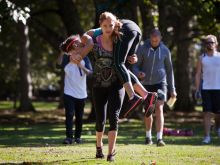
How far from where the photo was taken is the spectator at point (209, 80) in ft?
40.4

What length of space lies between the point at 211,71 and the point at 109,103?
184 inches

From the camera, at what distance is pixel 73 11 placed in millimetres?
23578

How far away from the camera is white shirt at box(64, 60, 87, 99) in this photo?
12.0m

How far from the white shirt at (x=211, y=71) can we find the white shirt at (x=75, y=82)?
8.56 feet

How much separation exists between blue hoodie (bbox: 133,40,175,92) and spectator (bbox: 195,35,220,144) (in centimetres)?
117

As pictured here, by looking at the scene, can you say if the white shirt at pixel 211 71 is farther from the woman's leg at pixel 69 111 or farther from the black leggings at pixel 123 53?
the black leggings at pixel 123 53

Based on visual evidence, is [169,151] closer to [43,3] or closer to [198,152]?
[198,152]

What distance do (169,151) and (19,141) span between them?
3997 millimetres

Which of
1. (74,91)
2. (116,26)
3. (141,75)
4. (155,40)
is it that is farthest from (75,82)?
(116,26)

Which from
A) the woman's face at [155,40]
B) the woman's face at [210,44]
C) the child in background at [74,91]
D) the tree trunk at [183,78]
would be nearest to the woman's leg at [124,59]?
the woman's face at [155,40]

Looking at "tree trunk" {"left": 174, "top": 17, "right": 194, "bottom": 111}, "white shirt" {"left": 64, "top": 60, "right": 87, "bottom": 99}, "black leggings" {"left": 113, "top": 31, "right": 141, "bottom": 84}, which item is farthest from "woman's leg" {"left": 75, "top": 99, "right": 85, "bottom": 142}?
"tree trunk" {"left": 174, "top": 17, "right": 194, "bottom": 111}

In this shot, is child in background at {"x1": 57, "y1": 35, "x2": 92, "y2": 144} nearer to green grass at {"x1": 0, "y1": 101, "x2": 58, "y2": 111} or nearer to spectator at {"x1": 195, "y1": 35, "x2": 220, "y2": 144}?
spectator at {"x1": 195, "y1": 35, "x2": 220, "y2": 144}

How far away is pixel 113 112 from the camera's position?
8258 millimetres

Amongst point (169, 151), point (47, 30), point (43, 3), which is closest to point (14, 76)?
point (43, 3)
